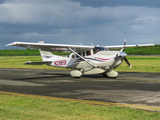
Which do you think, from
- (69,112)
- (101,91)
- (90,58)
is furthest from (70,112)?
(90,58)

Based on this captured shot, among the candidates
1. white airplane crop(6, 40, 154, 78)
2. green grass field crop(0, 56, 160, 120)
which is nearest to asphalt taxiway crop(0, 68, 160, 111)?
green grass field crop(0, 56, 160, 120)

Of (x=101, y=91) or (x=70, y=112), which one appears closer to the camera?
(x=70, y=112)

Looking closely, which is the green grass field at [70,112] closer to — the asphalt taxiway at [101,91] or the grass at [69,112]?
the grass at [69,112]

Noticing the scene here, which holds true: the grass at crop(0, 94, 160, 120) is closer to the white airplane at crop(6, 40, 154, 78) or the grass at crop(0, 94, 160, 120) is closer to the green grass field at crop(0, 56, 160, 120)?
the green grass field at crop(0, 56, 160, 120)

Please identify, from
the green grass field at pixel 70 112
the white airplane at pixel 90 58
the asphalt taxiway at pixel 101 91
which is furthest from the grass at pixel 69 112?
the white airplane at pixel 90 58

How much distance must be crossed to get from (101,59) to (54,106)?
34.5 ft

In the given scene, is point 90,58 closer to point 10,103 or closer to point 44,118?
point 10,103

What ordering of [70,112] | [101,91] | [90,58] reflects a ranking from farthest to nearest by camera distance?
[90,58], [101,91], [70,112]

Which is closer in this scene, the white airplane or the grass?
the grass

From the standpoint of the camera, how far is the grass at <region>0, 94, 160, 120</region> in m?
6.18

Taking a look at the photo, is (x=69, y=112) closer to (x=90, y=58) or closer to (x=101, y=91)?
(x=101, y=91)

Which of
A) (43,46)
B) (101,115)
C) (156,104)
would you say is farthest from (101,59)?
(101,115)

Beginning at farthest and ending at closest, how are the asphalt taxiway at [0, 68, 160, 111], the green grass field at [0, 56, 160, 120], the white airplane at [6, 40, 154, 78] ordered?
the white airplane at [6, 40, 154, 78] < the asphalt taxiway at [0, 68, 160, 111] < the green grass field at [0, 56, 160, 120]

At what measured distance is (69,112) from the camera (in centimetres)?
674
